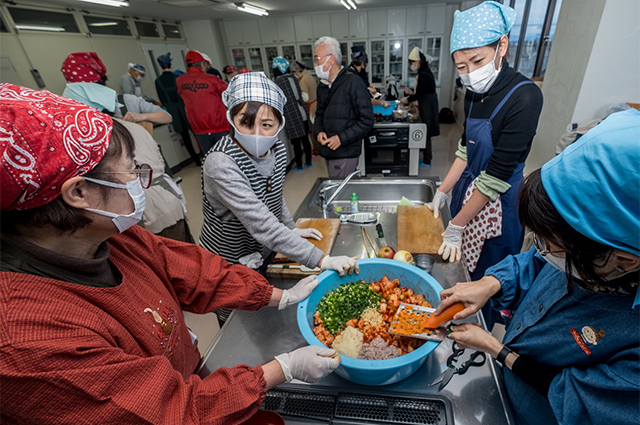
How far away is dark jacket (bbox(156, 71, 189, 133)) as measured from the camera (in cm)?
502

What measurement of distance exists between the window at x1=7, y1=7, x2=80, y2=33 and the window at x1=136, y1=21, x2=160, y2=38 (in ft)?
4.48

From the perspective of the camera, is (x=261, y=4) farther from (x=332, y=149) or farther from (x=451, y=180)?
(x=451, y=180)

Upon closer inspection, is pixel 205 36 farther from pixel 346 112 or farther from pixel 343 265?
pixel 343 265

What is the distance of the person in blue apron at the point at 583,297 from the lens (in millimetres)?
474

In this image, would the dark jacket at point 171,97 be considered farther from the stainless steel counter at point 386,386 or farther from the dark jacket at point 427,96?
the stainless steel counter at point 386,386

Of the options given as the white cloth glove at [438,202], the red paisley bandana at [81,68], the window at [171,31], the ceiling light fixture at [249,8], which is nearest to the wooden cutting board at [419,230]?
the white cloth glove at [438,202]

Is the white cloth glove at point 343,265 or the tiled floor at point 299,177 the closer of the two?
the white cloth glove at point 343,265

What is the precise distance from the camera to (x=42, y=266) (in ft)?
1.75

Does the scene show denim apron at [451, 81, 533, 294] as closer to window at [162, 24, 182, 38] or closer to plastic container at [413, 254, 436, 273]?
plastic container at [413, 254, 436, 273]

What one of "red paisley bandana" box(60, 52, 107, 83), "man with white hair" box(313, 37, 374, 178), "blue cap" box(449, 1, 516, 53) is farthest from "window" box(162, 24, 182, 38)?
"blue cap" box(449, 1, 516, 53)

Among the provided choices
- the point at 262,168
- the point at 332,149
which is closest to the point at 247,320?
the point at 262,168

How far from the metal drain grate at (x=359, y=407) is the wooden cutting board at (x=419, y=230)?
Result: 2.34 feet

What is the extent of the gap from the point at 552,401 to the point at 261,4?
6978 mm

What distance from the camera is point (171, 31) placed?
21.6 ft
